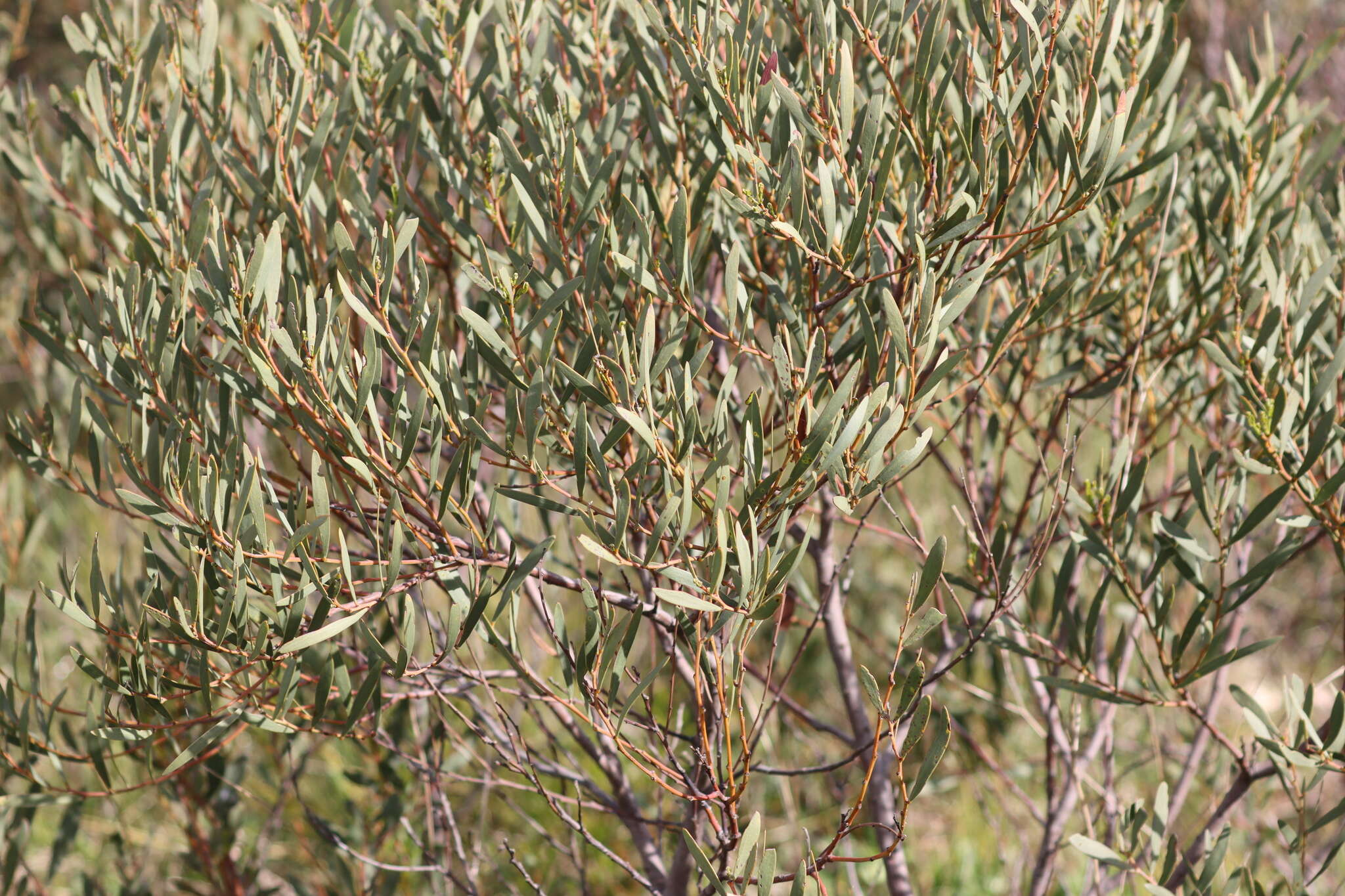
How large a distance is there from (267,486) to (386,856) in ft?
4.70

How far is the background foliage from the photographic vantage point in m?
0.85

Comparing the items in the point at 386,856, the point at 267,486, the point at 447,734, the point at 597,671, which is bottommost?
the point at 386,856

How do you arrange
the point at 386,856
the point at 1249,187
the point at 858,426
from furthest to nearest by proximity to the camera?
the point at 386,856
the point at 1249,187
the point at 858,426

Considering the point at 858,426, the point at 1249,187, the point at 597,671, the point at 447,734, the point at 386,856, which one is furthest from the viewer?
the point at 386,856

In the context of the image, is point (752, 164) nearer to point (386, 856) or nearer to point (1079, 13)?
point (1079, 13)

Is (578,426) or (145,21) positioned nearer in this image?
(578,426)

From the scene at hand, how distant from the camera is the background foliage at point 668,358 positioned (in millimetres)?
854

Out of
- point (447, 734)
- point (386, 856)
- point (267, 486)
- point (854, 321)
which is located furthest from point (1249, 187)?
point (386, 856)

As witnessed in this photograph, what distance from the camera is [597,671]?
0.91m

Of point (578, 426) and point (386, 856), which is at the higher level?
point (578, 426)

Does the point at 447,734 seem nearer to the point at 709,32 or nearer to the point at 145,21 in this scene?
the point at 709,32

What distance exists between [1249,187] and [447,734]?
4.01ft

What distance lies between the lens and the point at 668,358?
0.83m

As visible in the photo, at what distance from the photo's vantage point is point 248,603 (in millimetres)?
919
